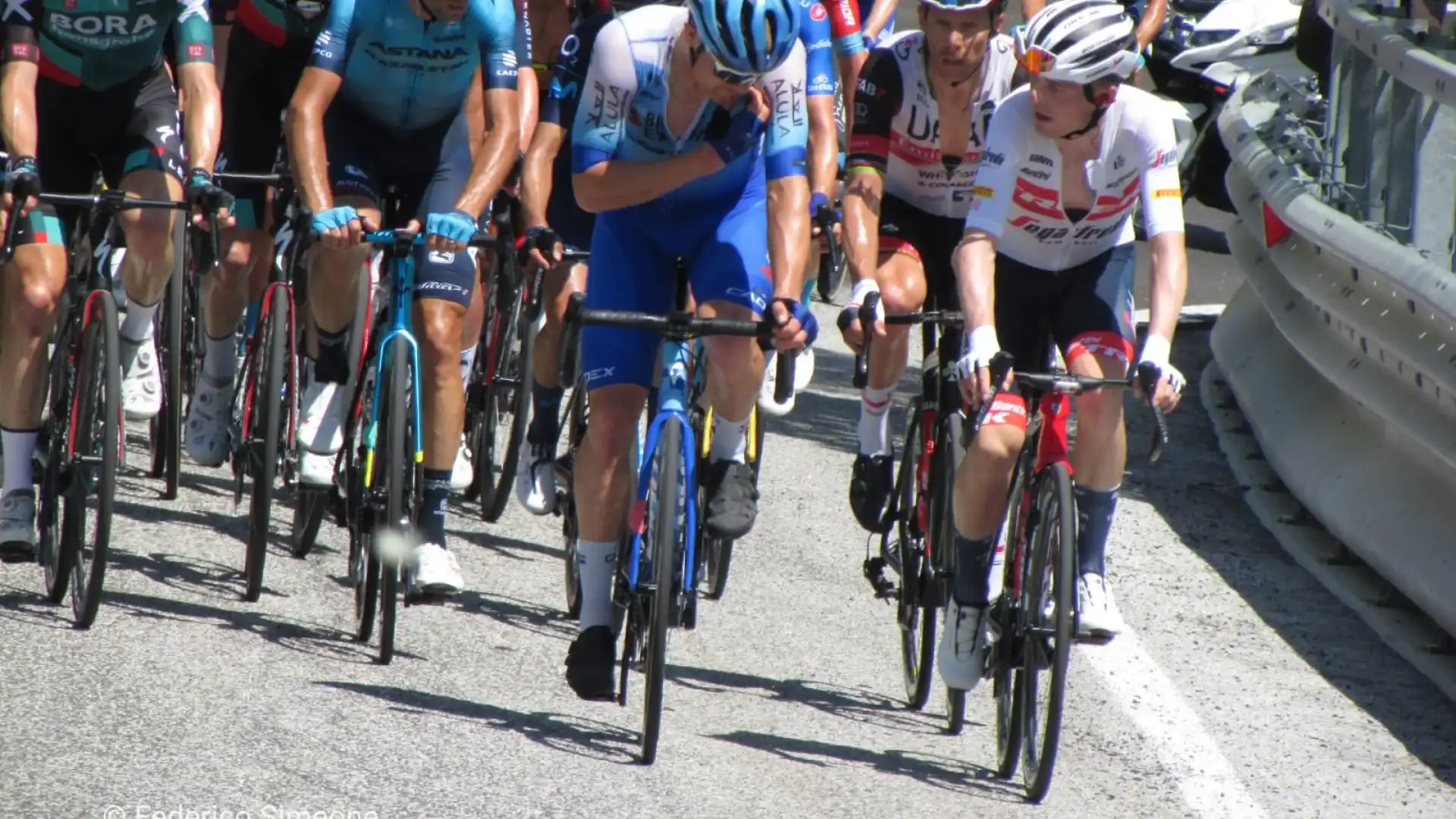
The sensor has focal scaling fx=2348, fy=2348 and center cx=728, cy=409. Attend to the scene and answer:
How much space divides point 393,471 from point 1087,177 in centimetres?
234

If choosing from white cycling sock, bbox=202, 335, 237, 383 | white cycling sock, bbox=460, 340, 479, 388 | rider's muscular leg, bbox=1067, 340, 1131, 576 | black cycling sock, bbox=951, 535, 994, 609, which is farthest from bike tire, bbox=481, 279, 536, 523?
rider's muscular leg, bbox=1067, 340, 1131, 576

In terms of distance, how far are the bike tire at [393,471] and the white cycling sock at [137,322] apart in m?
1.35

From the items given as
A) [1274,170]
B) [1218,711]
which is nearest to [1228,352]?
[1274,170]

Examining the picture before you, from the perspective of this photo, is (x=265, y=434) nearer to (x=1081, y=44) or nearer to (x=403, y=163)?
(x=403, y=163)

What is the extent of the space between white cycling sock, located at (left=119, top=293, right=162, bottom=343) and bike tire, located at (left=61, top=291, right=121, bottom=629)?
891mm

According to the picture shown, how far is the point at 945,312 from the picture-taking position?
7.63 m

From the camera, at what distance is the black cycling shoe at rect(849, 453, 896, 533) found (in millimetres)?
8492

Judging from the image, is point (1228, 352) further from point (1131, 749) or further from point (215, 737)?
point (215, 737)

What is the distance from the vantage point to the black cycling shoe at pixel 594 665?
6.83m

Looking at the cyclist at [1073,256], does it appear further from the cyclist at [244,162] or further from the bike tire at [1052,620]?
the cyclist at [244,162]

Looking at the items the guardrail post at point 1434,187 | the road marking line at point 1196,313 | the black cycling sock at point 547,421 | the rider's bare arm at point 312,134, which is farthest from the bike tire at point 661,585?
the road marking line at point 1196,313

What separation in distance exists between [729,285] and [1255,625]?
2.77 meters

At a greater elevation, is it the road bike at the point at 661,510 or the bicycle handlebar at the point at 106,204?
the bicycle handlebar at the point at 106,204

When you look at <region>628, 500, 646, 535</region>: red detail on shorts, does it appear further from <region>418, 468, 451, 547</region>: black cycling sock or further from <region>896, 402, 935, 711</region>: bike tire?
<region>896, 402, 935, 711</region>: bike tire
